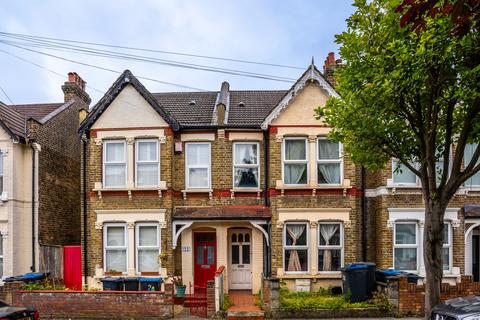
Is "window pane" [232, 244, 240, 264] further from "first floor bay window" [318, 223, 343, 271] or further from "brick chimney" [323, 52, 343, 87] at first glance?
"brick chimney" [323, 52, 343, 87]

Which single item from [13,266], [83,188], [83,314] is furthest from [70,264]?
[83,314]

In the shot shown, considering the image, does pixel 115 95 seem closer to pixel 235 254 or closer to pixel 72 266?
pixel 72 266

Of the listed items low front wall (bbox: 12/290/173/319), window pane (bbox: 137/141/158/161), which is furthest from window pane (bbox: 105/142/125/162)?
low front wall (bbox: 12/290/173/319)

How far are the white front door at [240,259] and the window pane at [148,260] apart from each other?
291 cm

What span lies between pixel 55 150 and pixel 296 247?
36.2ft

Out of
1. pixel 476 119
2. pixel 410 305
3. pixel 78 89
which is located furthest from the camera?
pixel 78 89

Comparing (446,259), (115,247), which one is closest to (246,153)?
(115,247)

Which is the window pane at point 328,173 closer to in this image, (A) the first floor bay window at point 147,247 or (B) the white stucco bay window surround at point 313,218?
(B) the white stucco bay window surround at point 313,218

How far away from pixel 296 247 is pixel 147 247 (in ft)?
17.9

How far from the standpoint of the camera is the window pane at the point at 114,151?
17.0m

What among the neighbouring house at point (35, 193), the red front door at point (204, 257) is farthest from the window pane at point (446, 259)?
the neighbouring house at point (35, 193)

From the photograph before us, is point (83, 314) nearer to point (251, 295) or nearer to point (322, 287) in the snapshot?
point (251, 295)

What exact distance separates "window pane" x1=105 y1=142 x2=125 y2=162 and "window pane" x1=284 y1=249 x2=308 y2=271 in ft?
23.4

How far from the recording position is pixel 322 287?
636 inches
